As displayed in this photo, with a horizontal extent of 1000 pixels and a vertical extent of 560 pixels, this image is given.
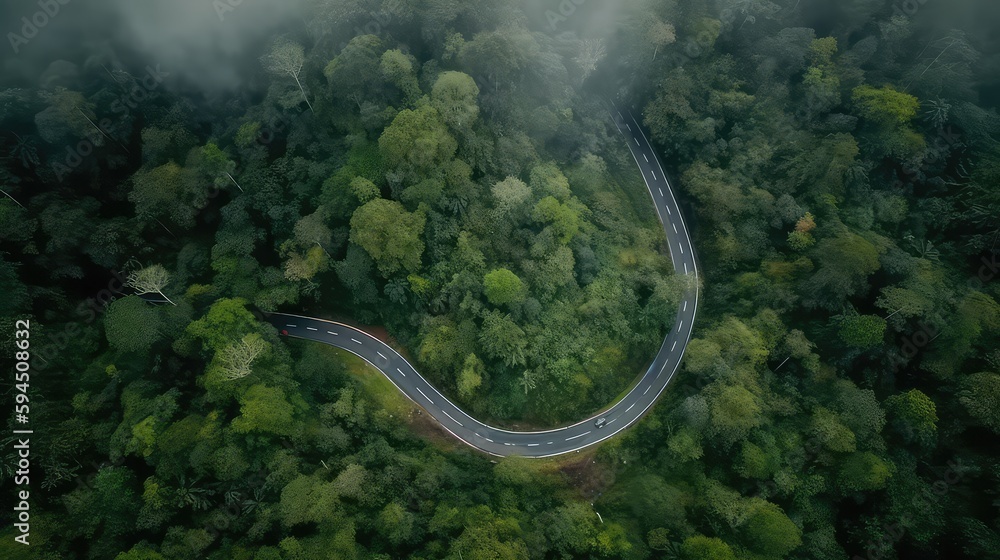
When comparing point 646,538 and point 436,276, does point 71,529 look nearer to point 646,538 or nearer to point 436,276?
point 436,276

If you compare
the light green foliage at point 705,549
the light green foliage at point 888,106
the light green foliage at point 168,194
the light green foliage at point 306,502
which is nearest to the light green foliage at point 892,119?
the light green foliage at point 888,106

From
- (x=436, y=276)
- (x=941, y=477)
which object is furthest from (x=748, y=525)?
(x=436, y=276)

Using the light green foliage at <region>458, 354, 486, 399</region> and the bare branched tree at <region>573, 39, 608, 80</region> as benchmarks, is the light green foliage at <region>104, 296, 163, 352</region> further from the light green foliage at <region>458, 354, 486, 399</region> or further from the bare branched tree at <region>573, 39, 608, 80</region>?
the bare branched tree at <region>573, 39, 608, 80</region>

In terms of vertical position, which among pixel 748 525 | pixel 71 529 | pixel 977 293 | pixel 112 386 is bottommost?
pixel 71 529

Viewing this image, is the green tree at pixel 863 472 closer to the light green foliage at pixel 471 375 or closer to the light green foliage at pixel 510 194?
the light green foliage at pixel 471 375

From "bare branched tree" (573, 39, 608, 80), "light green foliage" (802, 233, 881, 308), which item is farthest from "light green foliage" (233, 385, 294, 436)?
"light green foliage" (802, 233, 881, 308)

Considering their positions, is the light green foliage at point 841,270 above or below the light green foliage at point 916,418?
above
